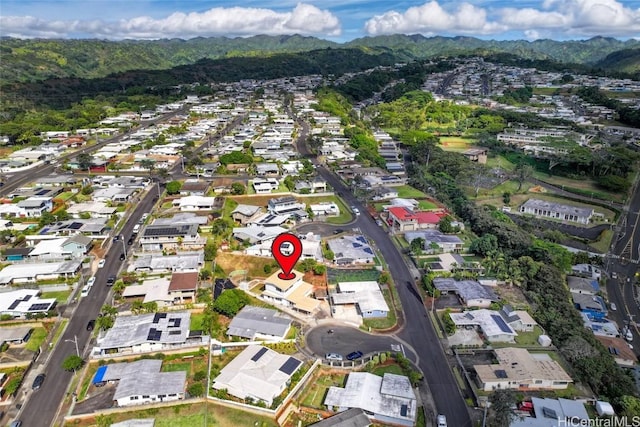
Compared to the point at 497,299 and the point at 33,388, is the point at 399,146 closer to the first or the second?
the point at 497,299

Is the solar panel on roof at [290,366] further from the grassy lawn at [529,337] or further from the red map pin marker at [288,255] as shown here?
the grassy lawn at [529,337]

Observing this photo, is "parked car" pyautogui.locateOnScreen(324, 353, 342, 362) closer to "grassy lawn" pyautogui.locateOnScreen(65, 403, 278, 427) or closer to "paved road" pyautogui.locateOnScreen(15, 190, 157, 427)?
"grassy lawn" pyautogui.locateOnScreen(65, 403, 278, 427)

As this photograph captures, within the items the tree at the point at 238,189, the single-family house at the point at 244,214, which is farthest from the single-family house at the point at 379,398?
the tree at the point at 238,189

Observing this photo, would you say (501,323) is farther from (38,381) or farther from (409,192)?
(38,381)

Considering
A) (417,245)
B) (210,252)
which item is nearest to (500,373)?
(417,245)

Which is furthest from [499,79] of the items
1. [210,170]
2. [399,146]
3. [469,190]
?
[210,170]
